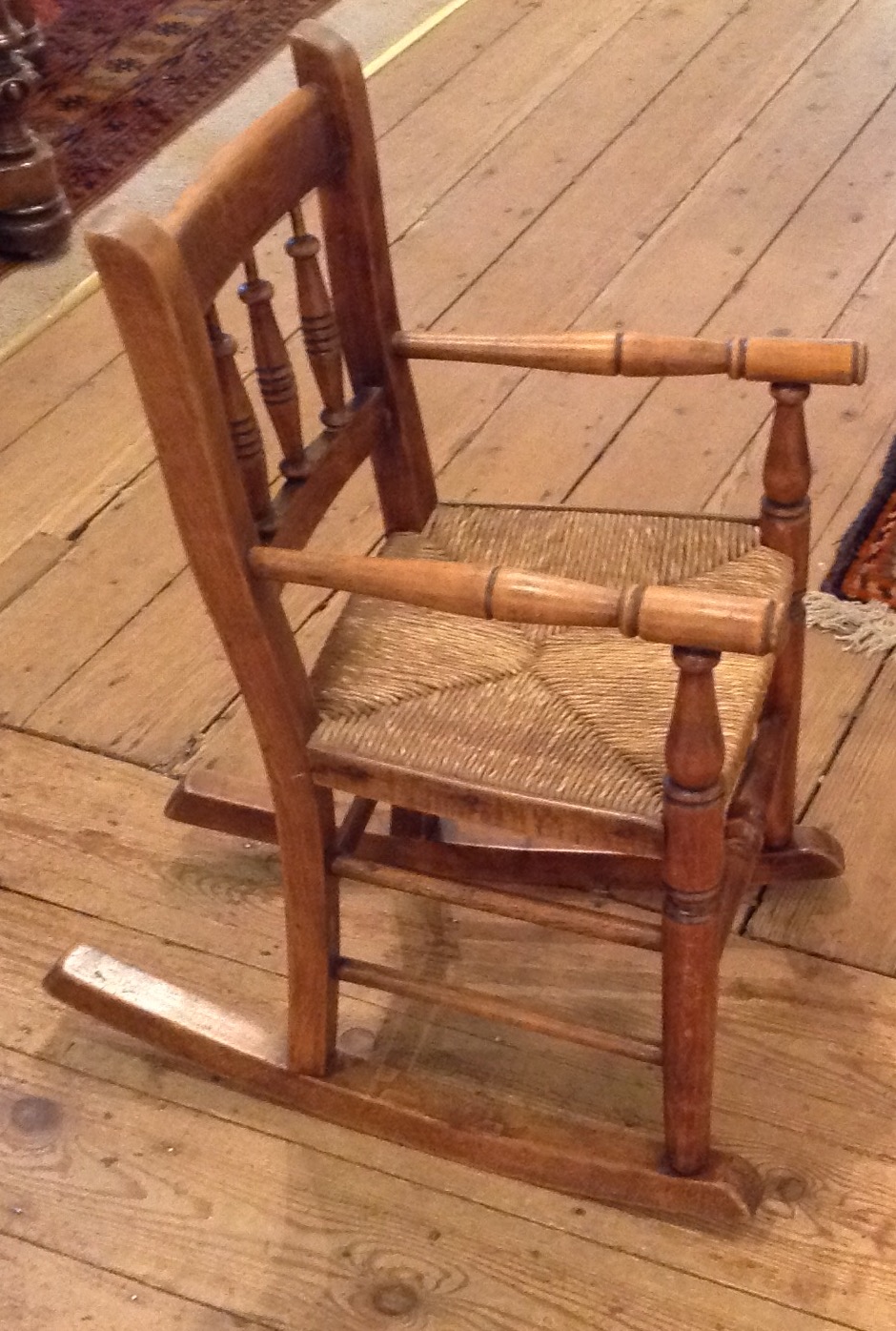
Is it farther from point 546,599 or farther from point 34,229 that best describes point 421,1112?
point 34,229

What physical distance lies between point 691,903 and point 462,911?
458 millimetres

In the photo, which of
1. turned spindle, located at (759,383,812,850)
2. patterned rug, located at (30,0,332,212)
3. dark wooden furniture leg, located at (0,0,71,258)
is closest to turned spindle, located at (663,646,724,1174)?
turned spindle, located at (759,383,812,850)

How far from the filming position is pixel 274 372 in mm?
1127

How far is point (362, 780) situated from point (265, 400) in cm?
30

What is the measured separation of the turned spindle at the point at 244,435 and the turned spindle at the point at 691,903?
341 millimetres

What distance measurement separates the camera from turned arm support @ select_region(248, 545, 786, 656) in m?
0.89

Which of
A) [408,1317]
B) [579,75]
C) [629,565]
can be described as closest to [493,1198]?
[408,1317]

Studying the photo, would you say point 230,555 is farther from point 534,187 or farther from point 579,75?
point 579,75

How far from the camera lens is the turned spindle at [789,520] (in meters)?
1.15

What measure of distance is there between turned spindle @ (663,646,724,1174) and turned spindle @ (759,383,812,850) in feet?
0.83

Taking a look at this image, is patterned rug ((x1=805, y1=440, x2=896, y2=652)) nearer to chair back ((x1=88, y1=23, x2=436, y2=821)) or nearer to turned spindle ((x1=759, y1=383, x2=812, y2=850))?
turned spindle ((x1=759, y1=383, x2=812, y2=850))

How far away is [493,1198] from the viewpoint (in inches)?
48.4

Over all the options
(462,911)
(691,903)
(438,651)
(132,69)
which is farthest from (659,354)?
(132,69)

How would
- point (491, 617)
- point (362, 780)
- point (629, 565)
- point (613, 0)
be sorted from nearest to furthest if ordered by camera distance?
point (491, 617), point (362, 780), point (629, 565), point (613, 0)
